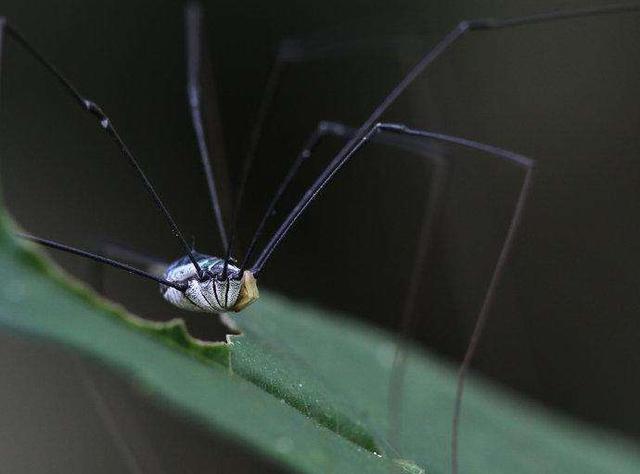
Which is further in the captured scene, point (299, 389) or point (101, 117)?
point (101, 117)

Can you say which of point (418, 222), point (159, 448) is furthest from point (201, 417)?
point (418, 222)

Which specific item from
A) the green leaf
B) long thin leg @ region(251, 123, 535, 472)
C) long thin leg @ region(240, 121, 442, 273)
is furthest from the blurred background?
long thin leg @ region(251, 123, 535, 472)

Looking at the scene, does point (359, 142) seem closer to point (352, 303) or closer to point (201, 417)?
point (201, 417)

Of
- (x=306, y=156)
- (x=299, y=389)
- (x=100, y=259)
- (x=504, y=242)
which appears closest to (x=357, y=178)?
(x=306, y=156)

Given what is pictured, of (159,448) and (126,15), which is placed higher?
(126,15)

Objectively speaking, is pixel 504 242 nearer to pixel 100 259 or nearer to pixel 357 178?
pixel 100 259

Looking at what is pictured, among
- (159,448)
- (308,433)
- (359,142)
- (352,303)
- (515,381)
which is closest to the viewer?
(308,433)

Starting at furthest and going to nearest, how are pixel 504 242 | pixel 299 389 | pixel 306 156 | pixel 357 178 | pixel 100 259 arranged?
pixel 357 178 → pixel 306 156 → pixel 504 242 → pixel 100 259 → pixel 299 389

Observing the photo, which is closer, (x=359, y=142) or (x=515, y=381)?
(x=359, y=142)

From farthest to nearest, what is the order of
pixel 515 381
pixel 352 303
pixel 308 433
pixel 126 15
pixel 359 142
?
pixel 126 15 < pixel 352 303 < pixel 515 381 < pixel 359 142 < pixel 308 433
